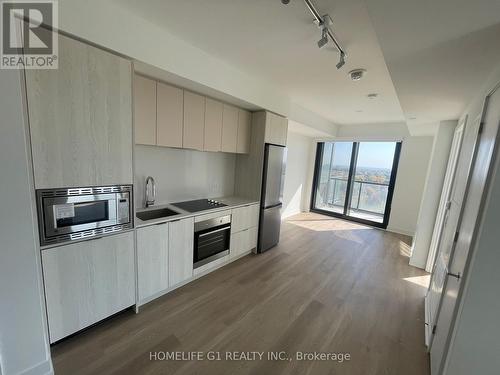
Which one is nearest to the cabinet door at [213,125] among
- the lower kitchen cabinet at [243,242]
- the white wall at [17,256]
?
the lower kitchen cabinet at [243,242]

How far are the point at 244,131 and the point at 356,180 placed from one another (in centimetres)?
417

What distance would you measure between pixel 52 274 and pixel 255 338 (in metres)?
1.73

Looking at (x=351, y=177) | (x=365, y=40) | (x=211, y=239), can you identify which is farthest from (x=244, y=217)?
(x=351, y=177)

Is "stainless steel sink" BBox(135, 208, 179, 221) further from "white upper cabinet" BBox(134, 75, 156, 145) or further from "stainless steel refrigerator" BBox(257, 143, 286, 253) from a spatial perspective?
"stainless steel refrigerator" BBox(257, 143, 286, 253)

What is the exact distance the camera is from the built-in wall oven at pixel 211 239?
264 cm

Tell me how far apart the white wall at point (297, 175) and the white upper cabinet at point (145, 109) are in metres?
3.91

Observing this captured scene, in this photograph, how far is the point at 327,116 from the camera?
4.94 meters

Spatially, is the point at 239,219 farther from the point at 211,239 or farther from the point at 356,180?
the point at 356,180

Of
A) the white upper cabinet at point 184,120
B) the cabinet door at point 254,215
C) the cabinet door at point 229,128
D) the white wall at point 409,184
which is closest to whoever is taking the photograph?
the white upper cabinet at point 184,120

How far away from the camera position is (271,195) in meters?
3.60

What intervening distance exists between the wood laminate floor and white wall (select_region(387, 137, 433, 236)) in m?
2.14

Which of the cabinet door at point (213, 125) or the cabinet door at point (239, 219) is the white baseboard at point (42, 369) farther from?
the cabinet door at point (213, 125)

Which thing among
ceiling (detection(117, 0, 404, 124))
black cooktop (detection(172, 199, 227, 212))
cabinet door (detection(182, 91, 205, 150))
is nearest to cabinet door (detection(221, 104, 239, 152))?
cabinet door (detection(182, 91, 205, 150))

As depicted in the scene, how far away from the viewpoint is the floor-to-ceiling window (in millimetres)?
5484
